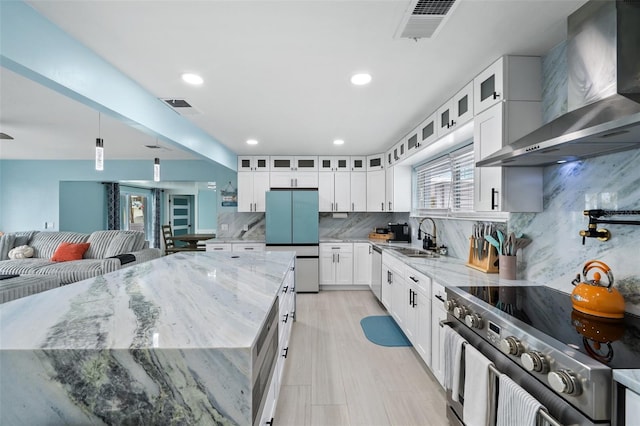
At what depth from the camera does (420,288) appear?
2473mm

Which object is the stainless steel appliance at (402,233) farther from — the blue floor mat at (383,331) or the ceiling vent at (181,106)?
the ceiling vent at (181,106)

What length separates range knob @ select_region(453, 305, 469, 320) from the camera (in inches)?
64.5

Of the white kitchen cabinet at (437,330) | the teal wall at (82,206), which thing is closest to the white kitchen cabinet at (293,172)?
the white kitchen cabinet at (437,330)

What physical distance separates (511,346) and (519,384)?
0.52 ft

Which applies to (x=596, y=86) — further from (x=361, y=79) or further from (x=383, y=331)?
(x=383, y=331)

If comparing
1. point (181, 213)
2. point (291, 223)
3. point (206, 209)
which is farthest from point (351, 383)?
point (181, 213)

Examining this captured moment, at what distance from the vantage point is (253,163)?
16.9 ft

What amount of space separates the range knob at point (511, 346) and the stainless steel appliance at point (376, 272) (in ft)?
9.00

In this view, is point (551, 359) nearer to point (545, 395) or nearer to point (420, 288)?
point (545, 395)

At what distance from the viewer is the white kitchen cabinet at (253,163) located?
202 inches

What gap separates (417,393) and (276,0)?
111 inches

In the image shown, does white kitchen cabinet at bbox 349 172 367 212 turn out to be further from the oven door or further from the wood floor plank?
the oven door

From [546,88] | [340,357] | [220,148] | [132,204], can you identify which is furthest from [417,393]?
[132,204]

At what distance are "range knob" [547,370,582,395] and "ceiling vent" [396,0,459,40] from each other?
169 centimetres
